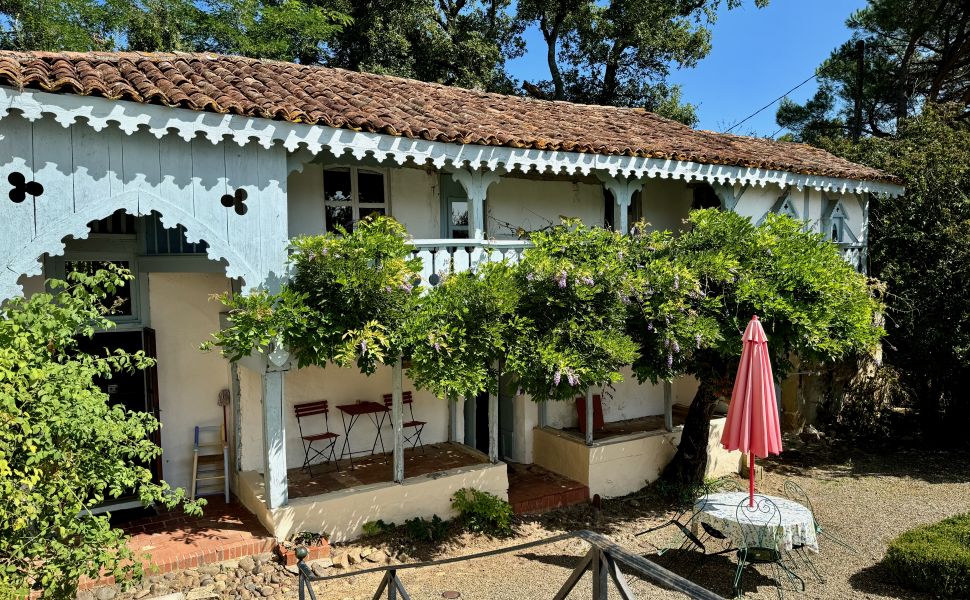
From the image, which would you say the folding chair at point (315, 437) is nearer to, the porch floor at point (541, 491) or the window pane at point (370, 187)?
the porch floor at point (541, 491)

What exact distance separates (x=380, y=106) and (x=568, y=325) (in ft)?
12.9

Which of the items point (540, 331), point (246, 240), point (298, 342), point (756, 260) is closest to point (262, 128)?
point (246, 240)

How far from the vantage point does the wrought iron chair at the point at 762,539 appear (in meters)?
7.40

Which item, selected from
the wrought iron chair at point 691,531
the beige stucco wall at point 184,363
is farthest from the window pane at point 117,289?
the wrought iron chair at point 691,531

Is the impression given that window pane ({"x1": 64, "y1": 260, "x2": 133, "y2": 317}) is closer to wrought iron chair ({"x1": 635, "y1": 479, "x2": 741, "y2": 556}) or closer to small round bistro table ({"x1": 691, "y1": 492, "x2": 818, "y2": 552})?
wrought iron chair ({"x1": 635, "y1": 479, "x2": 741, "y2": 556})

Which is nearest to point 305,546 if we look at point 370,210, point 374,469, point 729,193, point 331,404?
point 374,469

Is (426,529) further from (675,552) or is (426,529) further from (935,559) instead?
(935,559)

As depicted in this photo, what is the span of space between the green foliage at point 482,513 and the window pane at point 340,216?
14.1ft

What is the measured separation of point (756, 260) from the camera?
9273 millimetres

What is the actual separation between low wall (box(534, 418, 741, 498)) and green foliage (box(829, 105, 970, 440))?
4569mm

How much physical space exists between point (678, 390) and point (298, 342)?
363 inches

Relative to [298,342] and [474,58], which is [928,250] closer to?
[298,342]

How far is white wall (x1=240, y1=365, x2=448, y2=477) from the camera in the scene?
9.88m

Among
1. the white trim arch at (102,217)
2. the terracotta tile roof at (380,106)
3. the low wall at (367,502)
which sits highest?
the terracotta tile roof at (380,106)
